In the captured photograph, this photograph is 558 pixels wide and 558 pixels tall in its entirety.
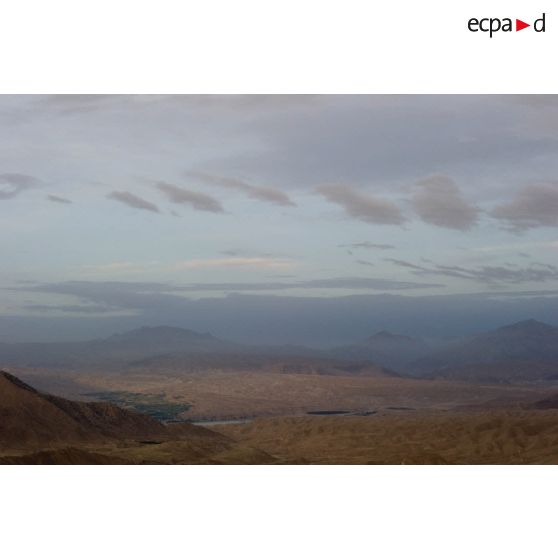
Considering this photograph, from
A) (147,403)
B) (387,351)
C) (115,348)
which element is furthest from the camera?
(387,351)

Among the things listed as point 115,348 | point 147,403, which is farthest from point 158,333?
point 147,403

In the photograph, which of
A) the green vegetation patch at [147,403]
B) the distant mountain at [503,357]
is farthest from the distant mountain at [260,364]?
the green vegetation patch at [147,403]

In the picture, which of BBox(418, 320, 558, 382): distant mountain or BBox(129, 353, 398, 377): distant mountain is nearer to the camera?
BBox(129, 353, 398, 377): distant mountain

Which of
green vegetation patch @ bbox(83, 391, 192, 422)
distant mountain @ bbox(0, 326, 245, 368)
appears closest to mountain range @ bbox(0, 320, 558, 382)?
distant mountain @ bbox(0, 326, 245, 368)

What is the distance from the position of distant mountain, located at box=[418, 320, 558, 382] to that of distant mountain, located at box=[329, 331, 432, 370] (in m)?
6.27

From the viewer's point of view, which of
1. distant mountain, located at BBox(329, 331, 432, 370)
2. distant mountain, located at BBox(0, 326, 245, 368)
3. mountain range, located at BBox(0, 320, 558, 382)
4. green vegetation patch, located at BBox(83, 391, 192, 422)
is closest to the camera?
green vegetation patch, located at BBox(83, 391, 192, 422)

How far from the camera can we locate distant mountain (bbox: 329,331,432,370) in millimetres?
168625

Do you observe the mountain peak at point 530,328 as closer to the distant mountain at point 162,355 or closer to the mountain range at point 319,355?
→ the mountain range at point 319,355

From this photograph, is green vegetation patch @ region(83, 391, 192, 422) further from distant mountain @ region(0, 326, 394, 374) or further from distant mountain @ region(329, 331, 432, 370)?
distant mountain @ region(329, 331, 432, 370)

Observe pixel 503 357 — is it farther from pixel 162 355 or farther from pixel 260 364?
pixel 162 355

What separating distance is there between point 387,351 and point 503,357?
28.6 m

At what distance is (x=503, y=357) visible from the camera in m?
171

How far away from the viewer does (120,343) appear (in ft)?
538

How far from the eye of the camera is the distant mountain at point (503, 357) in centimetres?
14612
